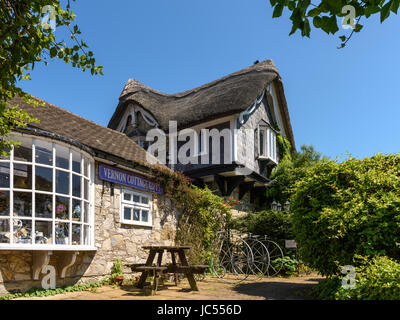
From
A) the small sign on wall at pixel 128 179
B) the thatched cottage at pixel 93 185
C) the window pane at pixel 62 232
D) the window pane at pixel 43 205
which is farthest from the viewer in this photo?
the small sign on wall at pixel 128 179

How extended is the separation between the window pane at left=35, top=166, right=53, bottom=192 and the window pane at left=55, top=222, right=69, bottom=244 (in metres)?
0.73

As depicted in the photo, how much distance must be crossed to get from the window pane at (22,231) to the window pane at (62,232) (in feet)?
1.90

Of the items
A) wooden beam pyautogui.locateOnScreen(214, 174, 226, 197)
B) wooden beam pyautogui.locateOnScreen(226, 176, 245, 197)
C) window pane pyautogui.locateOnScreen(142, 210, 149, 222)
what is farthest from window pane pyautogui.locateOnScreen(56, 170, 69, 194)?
wooden beam pyautogui.locateOnScreen(226, 176, 245, 197)

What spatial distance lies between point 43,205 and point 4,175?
3.13 feet

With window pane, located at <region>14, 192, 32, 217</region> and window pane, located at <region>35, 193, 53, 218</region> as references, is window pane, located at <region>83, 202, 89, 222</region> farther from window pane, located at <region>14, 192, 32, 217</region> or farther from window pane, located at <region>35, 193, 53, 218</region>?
window pane, located at <region>14, 192, 32, 217</region>

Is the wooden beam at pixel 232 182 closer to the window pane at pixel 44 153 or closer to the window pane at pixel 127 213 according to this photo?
the window pane at pixel 127 213

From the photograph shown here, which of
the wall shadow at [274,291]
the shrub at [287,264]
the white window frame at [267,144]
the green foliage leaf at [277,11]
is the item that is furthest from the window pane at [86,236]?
the white window frame at [267,144]

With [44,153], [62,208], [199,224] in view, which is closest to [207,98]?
[199,224]

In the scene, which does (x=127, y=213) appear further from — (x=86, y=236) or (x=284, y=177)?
(x=284, y=177)

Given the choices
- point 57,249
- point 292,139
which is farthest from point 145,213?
point 292,139

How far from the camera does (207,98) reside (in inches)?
632

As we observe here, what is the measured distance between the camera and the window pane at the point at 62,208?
7.23 m

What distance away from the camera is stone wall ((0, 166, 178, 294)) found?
652 centimetres
